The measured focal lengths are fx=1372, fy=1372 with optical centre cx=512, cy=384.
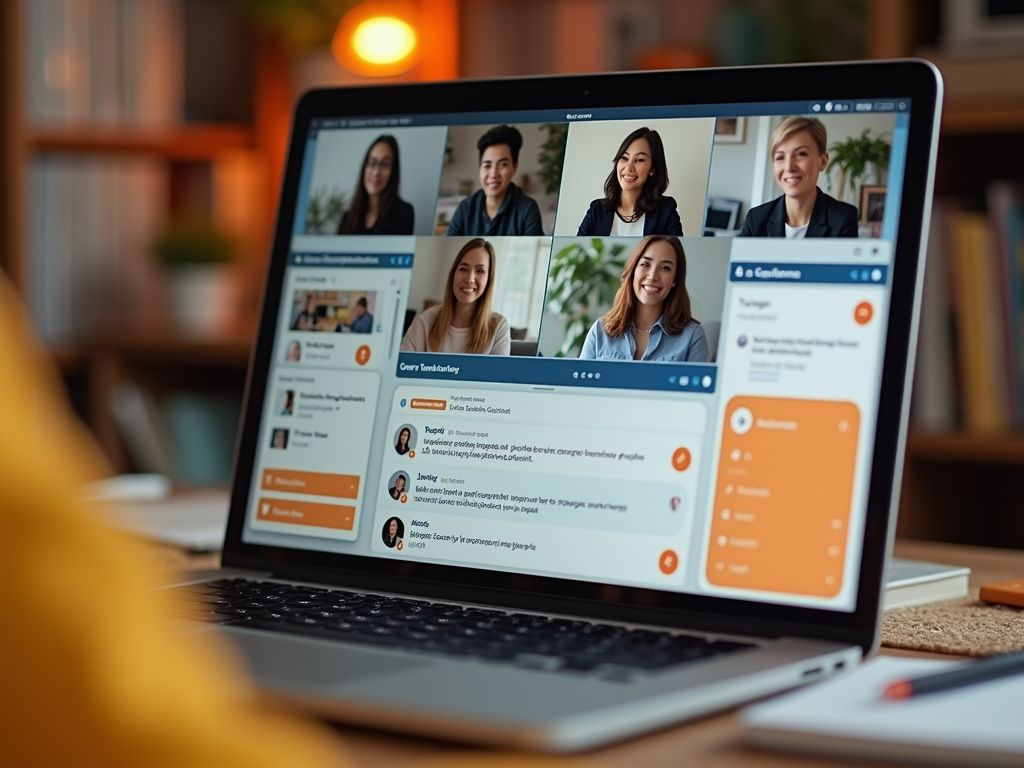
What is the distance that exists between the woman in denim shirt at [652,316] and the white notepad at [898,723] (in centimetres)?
25

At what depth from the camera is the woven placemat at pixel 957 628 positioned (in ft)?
2.45

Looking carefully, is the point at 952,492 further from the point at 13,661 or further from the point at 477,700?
the point at 13,661

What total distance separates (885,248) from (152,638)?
52cm

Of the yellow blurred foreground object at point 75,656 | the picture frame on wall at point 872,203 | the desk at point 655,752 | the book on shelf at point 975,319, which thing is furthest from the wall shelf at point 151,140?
the yellow blurred foreground object at point 75,656

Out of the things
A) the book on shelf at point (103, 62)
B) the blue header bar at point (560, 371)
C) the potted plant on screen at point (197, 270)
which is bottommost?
the blue header bar at point (560, 371)

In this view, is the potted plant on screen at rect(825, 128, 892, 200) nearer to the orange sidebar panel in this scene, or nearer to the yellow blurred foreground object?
the orange sidebar panel

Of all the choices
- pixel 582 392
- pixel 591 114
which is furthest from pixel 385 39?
pixel 582 392

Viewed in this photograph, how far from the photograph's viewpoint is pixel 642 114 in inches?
33.3

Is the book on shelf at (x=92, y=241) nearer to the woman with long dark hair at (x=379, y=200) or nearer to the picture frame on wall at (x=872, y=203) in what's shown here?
the woman with long dark hair at (x=379, y=200)

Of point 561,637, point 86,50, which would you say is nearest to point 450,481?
point 561,637

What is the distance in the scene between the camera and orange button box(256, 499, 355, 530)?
88 centimetres

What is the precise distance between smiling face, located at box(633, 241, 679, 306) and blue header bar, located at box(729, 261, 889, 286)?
4 centimetres

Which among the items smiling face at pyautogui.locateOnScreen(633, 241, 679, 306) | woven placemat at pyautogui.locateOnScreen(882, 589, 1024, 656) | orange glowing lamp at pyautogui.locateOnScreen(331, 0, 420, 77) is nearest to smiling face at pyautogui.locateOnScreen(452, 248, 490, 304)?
smiling face at pyautogui.locateOnScreen(633, 241, 679, 306)

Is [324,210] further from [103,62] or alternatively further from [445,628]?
[103,62]
